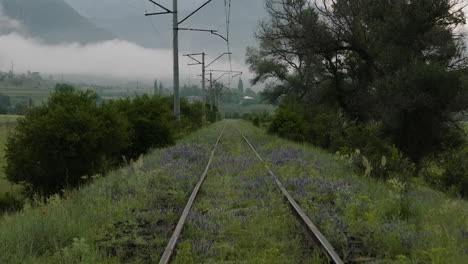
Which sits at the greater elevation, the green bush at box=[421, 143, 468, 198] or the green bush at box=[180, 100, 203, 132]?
the green bush at box=[180, 100, 203, 132]

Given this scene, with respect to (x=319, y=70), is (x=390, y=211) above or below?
below

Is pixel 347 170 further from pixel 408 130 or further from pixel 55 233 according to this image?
pixel 408 130

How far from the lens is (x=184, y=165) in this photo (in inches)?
522

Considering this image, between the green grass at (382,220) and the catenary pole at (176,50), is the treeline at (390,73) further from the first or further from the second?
the green grass at (382,220)

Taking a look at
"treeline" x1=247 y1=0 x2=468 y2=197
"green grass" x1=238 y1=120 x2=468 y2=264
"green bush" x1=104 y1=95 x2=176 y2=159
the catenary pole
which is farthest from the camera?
the catenary pole

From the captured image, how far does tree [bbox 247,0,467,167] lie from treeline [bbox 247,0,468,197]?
5 cm

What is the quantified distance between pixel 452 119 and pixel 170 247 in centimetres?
2440

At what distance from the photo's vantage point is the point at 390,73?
2556 cm

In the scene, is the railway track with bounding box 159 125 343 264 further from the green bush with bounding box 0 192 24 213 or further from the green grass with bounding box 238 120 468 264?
the green bush with bounding box 0 192 24 213

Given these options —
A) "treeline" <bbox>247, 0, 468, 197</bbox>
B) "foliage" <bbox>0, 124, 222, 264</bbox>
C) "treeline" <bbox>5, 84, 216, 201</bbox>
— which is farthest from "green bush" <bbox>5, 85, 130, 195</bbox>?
"treeline" <bbox>247, 0, 468, 197</bbox>

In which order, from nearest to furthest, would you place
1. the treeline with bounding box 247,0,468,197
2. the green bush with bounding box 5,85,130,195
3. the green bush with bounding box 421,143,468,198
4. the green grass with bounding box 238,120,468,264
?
the green grass with bounding box 238,120,468,264 < the green bush with bounding box 5,85,130,195 < the green bush with bounding box 421,143,468,198 < the treeline with bounding box 247,0,468,197

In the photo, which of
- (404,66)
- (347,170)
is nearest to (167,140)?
(347,170)

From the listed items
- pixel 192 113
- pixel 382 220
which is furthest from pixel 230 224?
pixel 192 113

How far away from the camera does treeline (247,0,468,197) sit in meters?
23.2
